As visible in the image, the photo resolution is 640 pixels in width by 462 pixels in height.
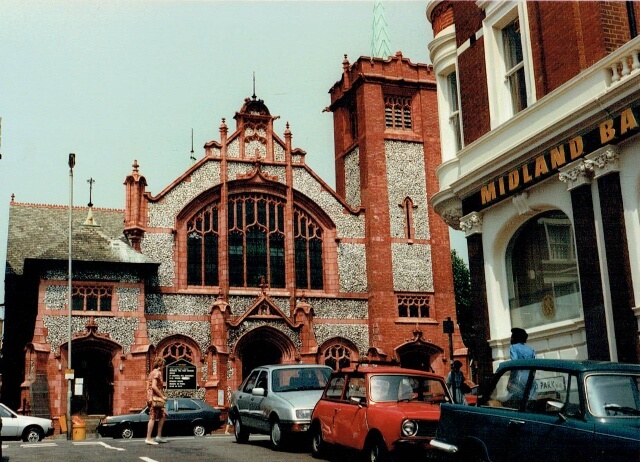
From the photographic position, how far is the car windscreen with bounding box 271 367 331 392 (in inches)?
619

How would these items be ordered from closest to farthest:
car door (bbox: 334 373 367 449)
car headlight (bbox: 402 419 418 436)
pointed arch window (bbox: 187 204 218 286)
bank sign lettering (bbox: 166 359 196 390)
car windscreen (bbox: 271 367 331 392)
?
1. car headlight (bbox: 402 419 418 436)
2. car door (bbox: 334 373 367 449)
3. car windscreen (bbox: 271 367 331 392)
4. bank sign lettering (bbox: 166 359 196 390)
5. pointed arch window (bbox: 187 204 218 286)

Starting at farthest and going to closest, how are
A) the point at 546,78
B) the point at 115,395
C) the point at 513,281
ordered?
1. the point at 115,395
2. the point at 513,281
3. the point at 546,78

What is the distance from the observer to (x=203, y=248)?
3578cm

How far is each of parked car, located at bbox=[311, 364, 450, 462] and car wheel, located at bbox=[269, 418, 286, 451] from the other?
106cm

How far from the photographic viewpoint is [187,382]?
110 ft

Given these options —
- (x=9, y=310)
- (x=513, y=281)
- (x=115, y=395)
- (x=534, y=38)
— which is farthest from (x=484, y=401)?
(x=9, y=310)

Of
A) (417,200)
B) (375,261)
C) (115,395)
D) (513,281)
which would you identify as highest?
(417,200)

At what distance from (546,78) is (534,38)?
1009 millimetres

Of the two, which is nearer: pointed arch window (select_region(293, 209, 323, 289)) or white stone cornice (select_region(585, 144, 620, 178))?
white stone cornice (select_region(585, 144, 620, 178))

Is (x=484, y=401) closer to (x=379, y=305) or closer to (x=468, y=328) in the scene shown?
(x=379, y=305)

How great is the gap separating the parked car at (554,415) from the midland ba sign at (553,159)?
6.27 metres

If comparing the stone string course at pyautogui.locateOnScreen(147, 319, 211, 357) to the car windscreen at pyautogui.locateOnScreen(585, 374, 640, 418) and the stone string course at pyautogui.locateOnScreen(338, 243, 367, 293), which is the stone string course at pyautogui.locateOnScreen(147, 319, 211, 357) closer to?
the stone string course at pyautogui.locateOnScreen(338, 243, 367, 293)

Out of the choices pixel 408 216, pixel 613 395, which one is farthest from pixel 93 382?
pixel 613 395

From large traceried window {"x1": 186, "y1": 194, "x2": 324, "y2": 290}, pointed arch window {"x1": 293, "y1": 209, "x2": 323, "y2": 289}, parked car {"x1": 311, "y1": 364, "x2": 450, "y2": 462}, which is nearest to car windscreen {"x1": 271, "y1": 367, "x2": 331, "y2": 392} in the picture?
parked car {"x1": 311, "y1": 364, "x2": 450, "y2": 462}
